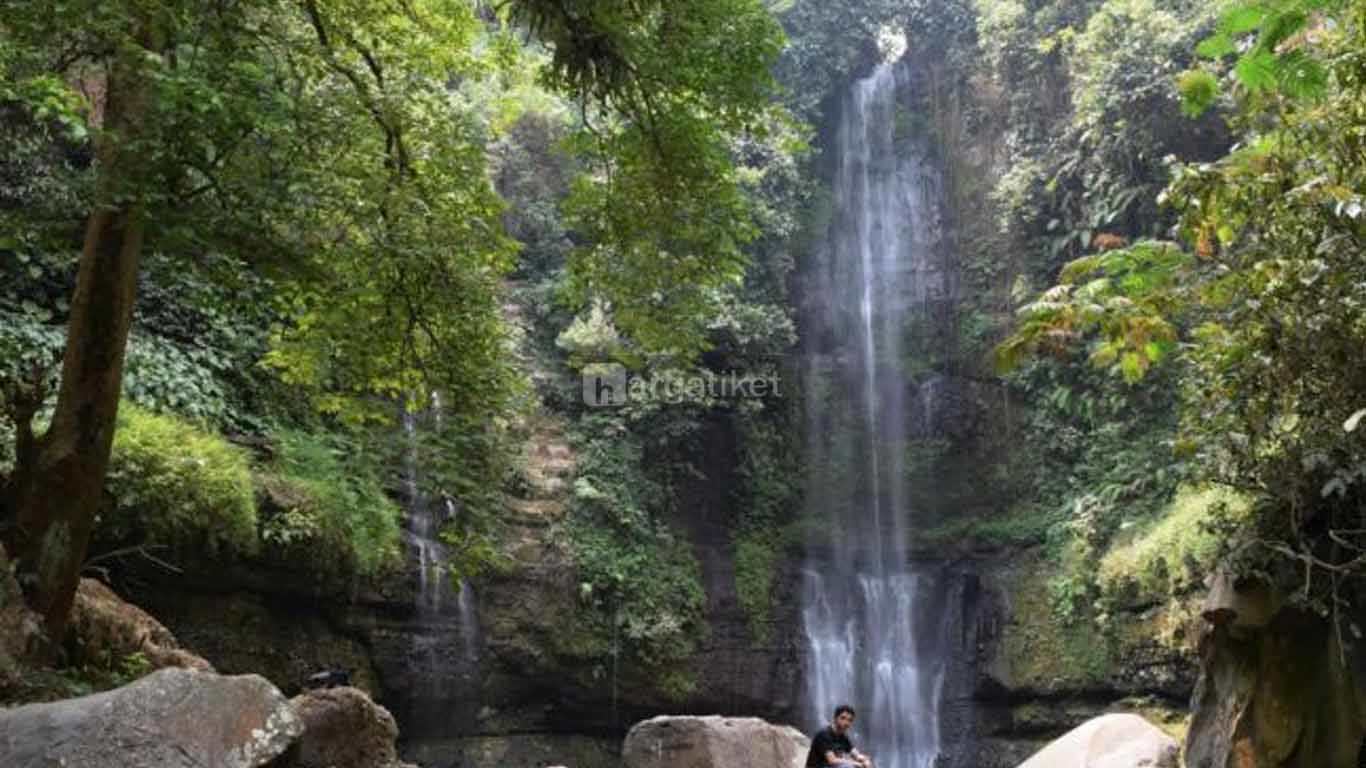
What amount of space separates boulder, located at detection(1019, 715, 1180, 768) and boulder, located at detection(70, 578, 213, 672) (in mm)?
7018

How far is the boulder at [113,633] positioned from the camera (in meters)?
7.68

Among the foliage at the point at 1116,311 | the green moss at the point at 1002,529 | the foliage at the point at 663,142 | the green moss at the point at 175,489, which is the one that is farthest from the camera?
the green moss at the point at 1002,529

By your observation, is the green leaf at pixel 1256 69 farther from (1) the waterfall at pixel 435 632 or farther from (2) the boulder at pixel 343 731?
(1) the waterfall at pixel 435 632

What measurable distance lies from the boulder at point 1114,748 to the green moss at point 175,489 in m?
8.00

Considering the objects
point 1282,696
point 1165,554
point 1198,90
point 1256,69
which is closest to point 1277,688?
point 1282,696

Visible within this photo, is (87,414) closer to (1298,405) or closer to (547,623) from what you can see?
(1298,405)

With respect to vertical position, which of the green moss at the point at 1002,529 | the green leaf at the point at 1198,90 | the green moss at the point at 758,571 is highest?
the green leaf at the point at 1198,90

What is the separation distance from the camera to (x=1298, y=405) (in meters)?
5.98

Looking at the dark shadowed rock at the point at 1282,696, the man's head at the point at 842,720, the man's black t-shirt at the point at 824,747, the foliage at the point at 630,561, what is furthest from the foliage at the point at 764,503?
the dark shadowed rock at the point at 1282,696

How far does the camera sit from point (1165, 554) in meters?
14.2

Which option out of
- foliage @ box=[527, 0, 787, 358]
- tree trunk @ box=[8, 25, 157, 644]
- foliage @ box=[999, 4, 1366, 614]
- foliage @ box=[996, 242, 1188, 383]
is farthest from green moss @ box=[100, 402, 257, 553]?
foliage @ box=[999, 4, 1366, 614]

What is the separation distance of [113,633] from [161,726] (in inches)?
111

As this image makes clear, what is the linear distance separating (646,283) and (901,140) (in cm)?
1669

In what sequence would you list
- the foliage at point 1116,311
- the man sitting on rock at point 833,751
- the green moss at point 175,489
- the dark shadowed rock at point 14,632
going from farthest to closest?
the green moss at point 175,489, the man sitting on rock at point 833,751, the dark shadowed rock at point 14,632, the foliage at point 1116,311
